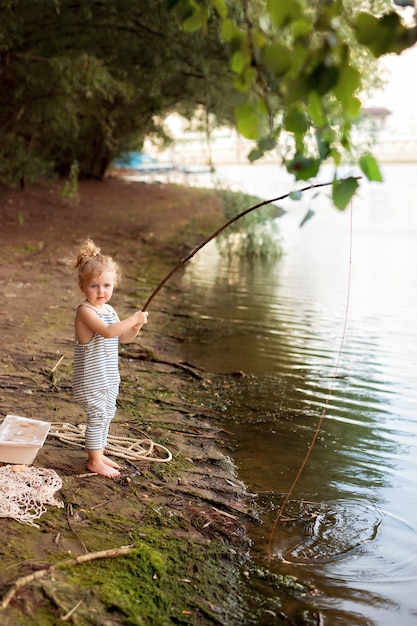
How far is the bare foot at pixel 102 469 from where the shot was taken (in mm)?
4328

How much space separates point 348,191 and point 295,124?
248mm

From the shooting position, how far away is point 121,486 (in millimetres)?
4258

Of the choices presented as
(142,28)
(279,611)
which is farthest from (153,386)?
(142,28)

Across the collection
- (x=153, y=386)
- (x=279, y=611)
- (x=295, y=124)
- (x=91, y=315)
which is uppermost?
(x=295, y=124)

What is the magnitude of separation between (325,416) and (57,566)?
3.11 meters

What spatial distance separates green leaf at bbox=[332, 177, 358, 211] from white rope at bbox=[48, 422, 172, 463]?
2720 mm

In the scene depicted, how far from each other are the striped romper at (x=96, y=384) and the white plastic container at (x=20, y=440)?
264 millimetres

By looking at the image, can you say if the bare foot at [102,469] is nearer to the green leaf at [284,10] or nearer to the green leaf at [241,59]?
the green leaf at [241,59]

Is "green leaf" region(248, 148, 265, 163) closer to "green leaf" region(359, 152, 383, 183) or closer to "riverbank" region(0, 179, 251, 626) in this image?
"green leaf" region(359, 152, 383, 183)

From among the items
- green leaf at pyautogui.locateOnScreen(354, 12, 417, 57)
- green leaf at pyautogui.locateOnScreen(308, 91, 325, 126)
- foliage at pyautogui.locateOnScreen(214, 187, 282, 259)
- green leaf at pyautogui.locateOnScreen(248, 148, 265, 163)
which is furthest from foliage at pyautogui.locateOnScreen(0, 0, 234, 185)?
green leaf at pyautogui.locateOnScreen(354, 12, 417, 57)

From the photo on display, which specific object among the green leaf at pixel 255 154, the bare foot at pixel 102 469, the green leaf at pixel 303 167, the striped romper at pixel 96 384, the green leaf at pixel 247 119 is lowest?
the bare foot at pixel 102 469

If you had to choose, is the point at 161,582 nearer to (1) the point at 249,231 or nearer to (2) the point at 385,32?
(2) the point at 385,32

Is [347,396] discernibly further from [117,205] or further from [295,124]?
[117,205]

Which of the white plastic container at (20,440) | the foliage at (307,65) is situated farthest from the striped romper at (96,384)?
the foliage at (307,65)
